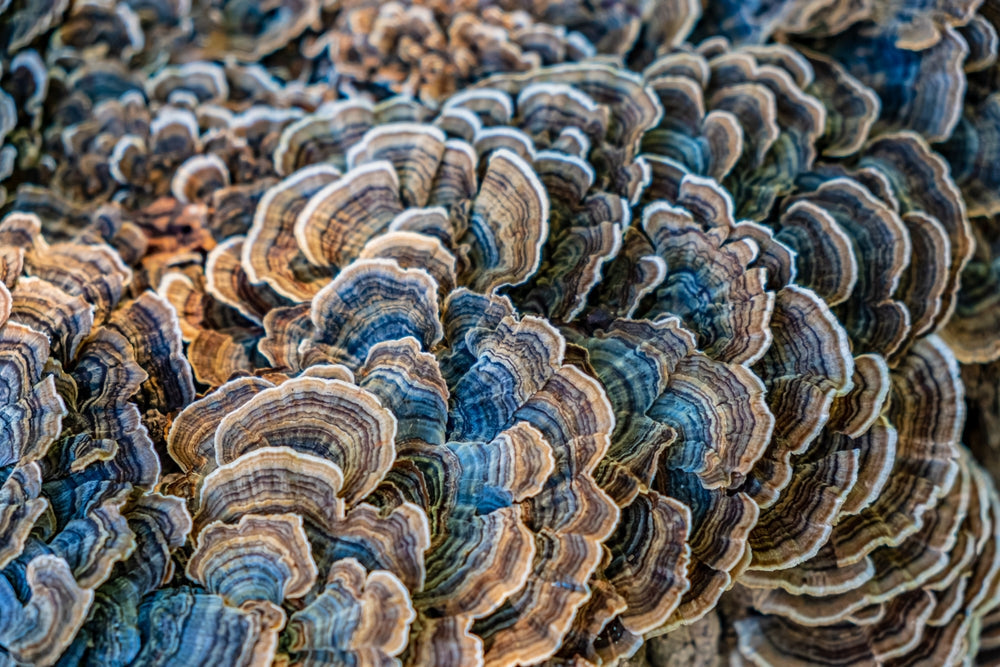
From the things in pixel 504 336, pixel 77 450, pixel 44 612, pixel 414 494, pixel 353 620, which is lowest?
pixel 44 612

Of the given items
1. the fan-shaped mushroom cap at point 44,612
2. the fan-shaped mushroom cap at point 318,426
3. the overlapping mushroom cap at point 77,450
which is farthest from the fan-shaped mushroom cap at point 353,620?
the fan-shaped mushroom cap at point 44,612

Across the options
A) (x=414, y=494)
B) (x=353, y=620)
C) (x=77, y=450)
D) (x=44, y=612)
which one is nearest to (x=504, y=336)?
(x=414, y=494)

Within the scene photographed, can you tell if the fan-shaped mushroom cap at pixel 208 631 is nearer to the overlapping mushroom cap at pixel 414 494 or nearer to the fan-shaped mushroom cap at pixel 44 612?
the overlapping mushroom cap at pixel 414 494

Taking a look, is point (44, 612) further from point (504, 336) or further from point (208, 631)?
point (504, 336)

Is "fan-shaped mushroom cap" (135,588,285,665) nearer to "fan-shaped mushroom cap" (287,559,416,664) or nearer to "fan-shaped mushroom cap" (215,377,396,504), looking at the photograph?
"fan-shaped mushroom cap" (287,559,416,664)

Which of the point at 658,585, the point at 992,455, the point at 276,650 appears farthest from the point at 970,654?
the point at 276,650

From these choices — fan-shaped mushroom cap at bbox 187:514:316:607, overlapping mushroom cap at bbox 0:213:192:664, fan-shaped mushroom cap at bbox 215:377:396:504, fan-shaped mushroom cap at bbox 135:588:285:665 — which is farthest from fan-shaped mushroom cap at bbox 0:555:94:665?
fan-shaped mushroom cap at bbox 215:377:396:504

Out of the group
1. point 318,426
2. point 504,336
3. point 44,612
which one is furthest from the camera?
point 504,336

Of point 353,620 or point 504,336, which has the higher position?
point 504,336

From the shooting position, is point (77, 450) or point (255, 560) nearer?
point (255, 560)
